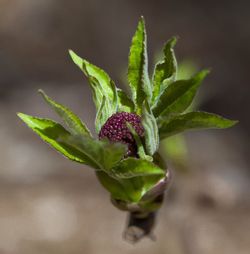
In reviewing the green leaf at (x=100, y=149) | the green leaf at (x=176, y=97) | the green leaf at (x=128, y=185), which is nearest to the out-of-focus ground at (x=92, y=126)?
the green leaf at (x=128, y=185)

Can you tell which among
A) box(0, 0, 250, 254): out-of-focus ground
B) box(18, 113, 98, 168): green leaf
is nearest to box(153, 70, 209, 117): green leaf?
box(18, 113, 98, 168): green leaf

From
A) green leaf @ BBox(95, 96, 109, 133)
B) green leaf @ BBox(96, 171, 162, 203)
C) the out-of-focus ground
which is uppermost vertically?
green leaf @ BBox(95, 96, 109, 133)

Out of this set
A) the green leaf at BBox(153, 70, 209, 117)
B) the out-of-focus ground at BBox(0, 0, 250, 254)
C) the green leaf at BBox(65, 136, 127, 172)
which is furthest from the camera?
the out-of-focus ground at BBox(0, 0, 250, 254)

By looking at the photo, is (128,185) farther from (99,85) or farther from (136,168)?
(99,85)

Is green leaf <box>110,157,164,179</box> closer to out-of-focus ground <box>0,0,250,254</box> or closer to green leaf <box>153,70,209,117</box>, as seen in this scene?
green leaf <box>153,70,209,117</box>

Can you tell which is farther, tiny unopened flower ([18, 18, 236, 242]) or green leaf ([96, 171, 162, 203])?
green leaf ([96, 171, 162, 203])

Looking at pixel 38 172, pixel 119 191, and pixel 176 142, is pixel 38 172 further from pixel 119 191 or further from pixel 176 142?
pixel 119 191

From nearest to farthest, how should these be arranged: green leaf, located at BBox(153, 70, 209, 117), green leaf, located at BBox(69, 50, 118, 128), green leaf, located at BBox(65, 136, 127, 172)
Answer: green leaf, located at BBox(65, 136, 127, 172) < green leaf, located at BBox(153, 70, 209, 117) < green leaf, located at BBox(69, 50, 118, 128)
